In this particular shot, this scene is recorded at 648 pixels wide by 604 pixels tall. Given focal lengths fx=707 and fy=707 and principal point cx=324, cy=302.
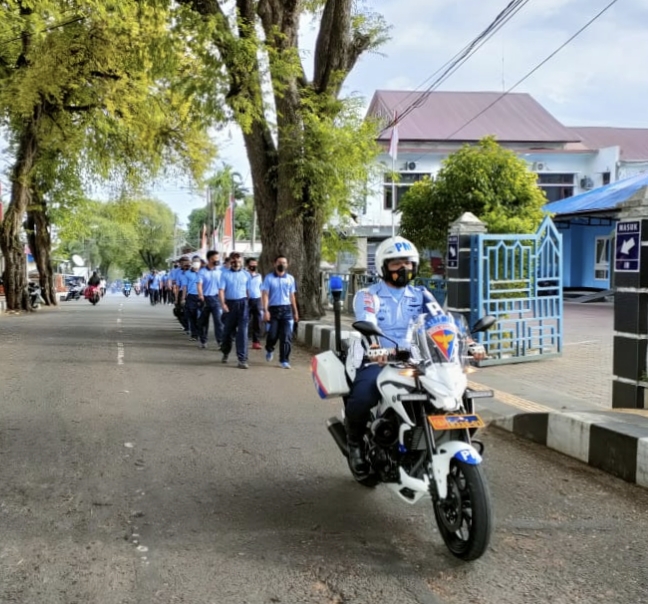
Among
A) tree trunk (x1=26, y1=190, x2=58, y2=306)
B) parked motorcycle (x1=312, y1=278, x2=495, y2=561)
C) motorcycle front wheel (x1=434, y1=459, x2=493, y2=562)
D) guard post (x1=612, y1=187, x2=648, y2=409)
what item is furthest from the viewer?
tree trunk (x1=26, y1=190, x2=58, y2=306)

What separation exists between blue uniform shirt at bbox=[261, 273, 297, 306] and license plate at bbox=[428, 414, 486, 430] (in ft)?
23.6

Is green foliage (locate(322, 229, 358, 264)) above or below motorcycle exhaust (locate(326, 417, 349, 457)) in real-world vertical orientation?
above

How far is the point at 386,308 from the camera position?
4.48 metres

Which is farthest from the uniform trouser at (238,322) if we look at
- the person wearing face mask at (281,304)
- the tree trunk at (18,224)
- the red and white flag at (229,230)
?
the red and white flag at (229,230)

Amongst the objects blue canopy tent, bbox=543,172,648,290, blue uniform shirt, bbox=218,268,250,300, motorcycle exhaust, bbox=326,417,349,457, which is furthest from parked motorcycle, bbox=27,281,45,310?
motorcycle exhaust, bbox=326,417,349,457

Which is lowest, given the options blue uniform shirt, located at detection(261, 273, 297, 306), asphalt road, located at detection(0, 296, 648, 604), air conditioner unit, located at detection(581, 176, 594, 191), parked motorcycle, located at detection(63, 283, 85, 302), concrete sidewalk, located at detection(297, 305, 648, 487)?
parked motorcycle, located at detection(63, 283, 85, 302)

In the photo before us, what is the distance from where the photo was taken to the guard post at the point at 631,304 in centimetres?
652

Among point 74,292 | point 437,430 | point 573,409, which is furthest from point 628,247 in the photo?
point 74,292

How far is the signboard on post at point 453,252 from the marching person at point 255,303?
369cm

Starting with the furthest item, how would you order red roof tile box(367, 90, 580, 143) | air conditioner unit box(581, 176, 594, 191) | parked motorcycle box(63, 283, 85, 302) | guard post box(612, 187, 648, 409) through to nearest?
parked motorcycle box(63, 283, 85, 302), air conditioner unit box(581, 176, 594, 191), red roof tile box(367, 90, 580, 143), guard post box(612, 187, 648, 409)

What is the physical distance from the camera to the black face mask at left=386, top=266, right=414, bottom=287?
14.5 feet

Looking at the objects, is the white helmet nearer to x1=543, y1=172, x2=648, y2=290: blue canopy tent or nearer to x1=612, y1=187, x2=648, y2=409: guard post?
x1=612, y1=187, x2=648, y2=409: guard post

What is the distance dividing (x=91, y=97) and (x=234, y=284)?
13.3 metres

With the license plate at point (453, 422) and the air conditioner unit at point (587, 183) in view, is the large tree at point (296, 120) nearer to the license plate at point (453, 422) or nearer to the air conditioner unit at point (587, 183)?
the license plate at point (453, 422)
